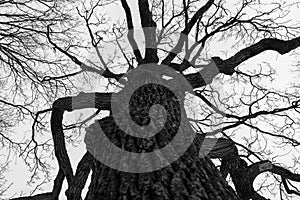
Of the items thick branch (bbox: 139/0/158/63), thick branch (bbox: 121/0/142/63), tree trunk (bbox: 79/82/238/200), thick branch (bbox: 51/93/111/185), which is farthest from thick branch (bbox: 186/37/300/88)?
tree trunk (bbox: 79/82/238/200)

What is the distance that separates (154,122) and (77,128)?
11.0 ft

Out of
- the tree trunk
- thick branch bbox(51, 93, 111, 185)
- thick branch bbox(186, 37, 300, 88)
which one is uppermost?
thick branch bbox(186, 37, 300, 88)

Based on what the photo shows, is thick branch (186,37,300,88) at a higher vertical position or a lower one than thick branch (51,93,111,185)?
higher

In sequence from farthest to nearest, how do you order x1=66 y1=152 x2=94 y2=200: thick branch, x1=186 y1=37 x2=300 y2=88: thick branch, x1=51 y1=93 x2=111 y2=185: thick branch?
x1=186 y1=37 x2=300 y2=88: thick branch → x1=51 y1=93 x2=111 y2=185: thick branch → x1=66 y1=152 x2=94 y2=200: thick branch

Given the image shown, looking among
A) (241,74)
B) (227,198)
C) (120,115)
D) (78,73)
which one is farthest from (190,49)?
(227,198)

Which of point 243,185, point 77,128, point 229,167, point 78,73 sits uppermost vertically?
point 78,73

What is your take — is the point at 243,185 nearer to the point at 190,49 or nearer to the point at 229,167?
the point at 229,167

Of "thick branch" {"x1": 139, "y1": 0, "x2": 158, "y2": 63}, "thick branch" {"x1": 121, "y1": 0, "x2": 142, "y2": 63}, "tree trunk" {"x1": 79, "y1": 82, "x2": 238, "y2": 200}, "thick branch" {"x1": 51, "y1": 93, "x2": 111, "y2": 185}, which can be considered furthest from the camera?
"thick branch" {"x1": 121, "y1": 0, "x2": 142, "y2": 63}

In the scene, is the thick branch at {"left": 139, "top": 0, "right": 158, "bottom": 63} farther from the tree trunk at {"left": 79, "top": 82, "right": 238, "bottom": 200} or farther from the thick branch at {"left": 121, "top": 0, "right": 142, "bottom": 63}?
the tree trunk at {"left": 79, "top": 82, "right": 238, "bottom": 200}

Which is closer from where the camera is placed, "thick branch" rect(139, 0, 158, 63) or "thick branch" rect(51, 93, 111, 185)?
"thick branch" rect(51, 93, 111, 185)

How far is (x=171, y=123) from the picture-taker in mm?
3055

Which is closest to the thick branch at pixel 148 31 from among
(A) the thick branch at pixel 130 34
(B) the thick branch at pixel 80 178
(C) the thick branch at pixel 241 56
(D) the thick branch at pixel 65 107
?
(A) the thick branch at pixel 130 34

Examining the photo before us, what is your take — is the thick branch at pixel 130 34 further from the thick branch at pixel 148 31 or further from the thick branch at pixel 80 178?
the thick branch at pixel 80 178

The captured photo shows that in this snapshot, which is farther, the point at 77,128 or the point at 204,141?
the point at 77,128
